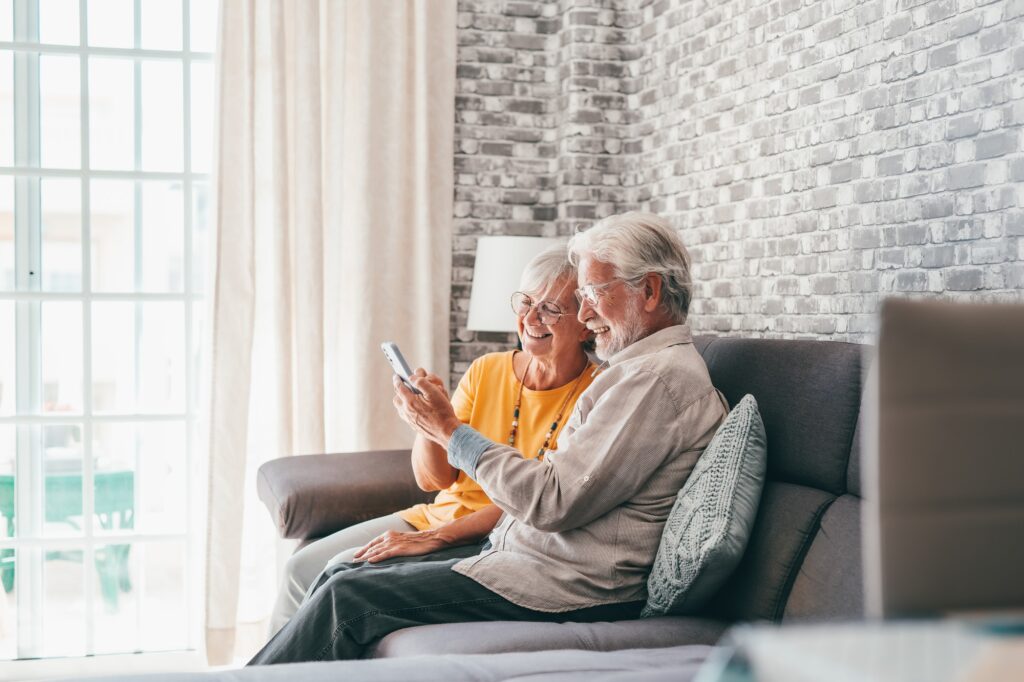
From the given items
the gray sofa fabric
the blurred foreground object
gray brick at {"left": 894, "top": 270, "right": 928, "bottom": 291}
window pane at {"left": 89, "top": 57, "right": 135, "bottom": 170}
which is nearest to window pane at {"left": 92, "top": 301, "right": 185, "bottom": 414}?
window pane at {"left": 89, "top": 57, "right": 135, "bottom": 170}

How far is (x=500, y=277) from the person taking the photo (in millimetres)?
3508

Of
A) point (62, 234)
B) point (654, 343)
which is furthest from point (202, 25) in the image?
point (654, 343)

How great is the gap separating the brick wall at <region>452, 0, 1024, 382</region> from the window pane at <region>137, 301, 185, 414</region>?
41.1 inches

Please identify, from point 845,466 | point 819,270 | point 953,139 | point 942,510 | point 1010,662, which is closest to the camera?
point 1010,662

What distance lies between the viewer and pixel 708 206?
337cm

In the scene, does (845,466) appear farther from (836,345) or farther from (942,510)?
(942,510)

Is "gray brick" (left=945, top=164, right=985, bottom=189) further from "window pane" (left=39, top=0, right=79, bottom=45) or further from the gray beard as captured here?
"window pane" (left=39, top=0, right=79, bottom=45)

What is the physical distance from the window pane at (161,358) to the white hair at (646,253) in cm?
209

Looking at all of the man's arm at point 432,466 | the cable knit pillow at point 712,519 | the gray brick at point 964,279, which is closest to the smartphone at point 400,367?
the man's arm at point 432,466

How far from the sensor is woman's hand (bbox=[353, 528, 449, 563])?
2.45 metres

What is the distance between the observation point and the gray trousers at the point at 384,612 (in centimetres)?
211

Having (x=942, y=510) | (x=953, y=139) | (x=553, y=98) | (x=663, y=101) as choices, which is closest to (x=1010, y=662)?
(x=942, y=510)

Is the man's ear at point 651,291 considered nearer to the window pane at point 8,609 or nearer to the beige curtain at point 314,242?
the beige curtain at point 314,242

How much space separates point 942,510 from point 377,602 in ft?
4.84
